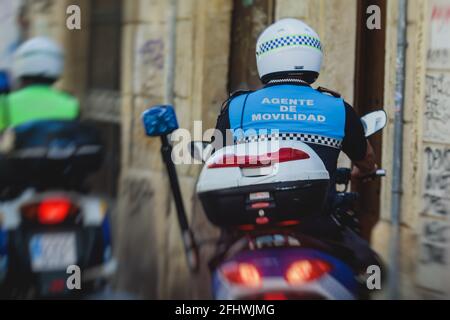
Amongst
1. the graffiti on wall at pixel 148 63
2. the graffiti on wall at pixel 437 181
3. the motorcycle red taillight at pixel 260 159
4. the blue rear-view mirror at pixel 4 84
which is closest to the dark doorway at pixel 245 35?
the graffiti on wall at pixel 148 63

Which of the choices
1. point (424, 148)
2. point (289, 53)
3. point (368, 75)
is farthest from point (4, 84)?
point (424, 148)

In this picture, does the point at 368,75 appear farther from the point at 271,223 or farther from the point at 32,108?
the point at 32,108

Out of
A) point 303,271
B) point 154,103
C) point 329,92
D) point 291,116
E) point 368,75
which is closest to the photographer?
point 303,271

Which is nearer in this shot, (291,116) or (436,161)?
(291,116)

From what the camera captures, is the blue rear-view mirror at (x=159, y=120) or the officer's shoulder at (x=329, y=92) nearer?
the officer's shoulder at (x=329, y=92)

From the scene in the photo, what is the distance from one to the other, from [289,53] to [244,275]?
1.10 m

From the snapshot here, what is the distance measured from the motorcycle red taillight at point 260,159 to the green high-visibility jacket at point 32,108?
1444mm

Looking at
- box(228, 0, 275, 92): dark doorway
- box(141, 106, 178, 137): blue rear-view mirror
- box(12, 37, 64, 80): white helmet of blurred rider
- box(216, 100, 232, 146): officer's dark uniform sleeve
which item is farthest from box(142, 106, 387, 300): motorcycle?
box(228, 0, 275, 92): dark doorway

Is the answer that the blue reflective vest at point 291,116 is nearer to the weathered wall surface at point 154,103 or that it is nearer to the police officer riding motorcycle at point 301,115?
the police officer riding motorcycle at point 301,115

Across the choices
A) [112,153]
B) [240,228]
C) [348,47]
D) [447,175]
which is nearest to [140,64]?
[112,153]

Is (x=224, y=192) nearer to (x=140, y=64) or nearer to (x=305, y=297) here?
(x=305, y=297)

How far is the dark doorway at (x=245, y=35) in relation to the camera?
18.1 ft

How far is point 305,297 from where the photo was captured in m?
3.31

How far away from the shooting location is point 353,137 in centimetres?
382
